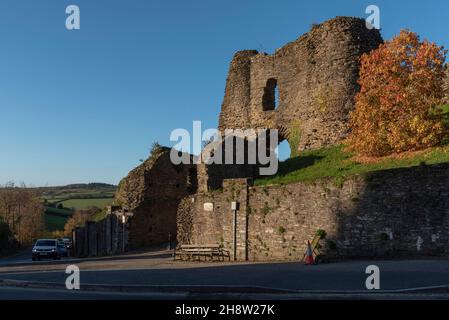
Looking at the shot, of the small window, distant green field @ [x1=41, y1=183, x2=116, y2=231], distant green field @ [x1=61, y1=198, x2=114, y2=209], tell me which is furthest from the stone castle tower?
distant green field @ [x1=61, y1=198, x2=114, y2=209]

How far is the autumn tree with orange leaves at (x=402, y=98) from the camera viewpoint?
69.3 ft

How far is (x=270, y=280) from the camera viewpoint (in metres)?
13.4

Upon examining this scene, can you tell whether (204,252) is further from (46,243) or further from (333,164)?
(46,243)

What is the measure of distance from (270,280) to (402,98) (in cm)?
1163

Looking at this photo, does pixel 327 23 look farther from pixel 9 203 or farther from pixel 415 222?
pixel 9 203

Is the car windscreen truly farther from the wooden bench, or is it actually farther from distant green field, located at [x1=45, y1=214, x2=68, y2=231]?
distant green field, located at [x1=45, y1=214, x2=68, y2=231]

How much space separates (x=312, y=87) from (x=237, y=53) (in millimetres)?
8396

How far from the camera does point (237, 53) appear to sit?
121ft

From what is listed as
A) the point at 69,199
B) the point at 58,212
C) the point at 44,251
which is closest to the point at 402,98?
the point at 44,251

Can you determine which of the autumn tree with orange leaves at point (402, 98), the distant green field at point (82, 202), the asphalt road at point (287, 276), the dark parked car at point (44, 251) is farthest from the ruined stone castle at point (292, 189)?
the distant green field at point (82, 202)

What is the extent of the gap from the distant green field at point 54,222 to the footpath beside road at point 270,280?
65564 millimetres

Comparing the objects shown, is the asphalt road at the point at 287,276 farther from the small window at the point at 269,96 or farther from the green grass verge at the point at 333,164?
the small window at the point at 269,96
